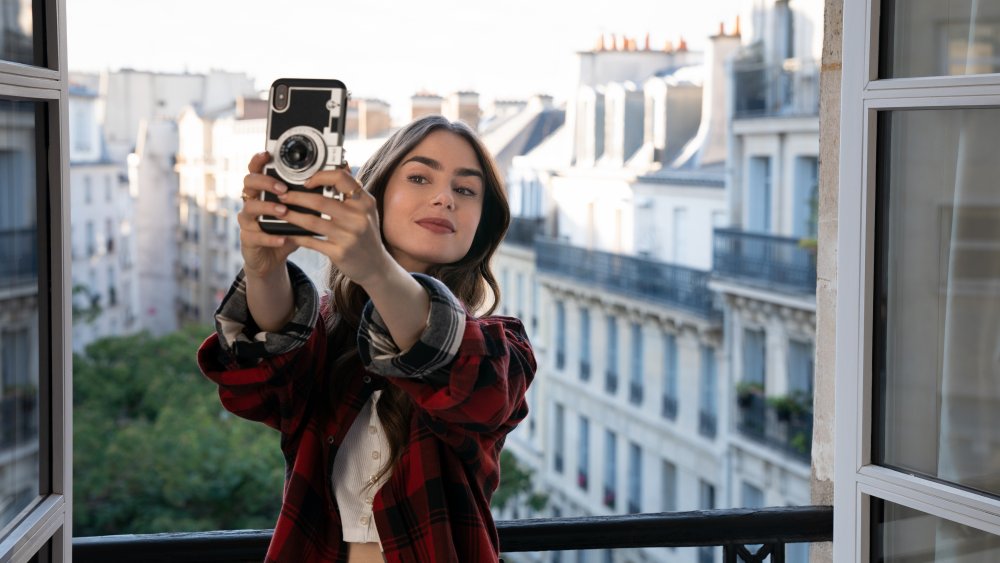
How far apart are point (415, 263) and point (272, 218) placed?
0.25 meters

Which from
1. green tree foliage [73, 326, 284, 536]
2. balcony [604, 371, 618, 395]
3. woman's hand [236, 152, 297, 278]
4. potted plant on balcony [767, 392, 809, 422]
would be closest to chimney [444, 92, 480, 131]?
balcony [604, 371, 618, 395]

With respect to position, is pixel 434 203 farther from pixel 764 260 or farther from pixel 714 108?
pixel 714 108

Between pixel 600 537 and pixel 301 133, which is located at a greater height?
pixel 301 133

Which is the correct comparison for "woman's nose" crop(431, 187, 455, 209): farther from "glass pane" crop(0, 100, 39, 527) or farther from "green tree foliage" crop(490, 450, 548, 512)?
"green tree foliage" crop(490, 450, 548, 512)

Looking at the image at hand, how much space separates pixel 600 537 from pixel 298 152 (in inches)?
36.1

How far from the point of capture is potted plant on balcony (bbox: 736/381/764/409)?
53.4ft

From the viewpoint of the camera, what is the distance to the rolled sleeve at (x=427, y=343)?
1.15 m

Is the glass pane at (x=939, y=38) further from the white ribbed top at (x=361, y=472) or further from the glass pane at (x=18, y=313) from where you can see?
the glass pane at (x=18, y=313)

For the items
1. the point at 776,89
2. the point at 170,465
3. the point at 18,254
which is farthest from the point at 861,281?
the point at 170,465

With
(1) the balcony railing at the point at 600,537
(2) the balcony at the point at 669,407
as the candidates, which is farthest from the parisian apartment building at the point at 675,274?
(1) the balcony railing at the point at 600,537

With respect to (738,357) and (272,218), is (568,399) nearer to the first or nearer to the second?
(738,357)

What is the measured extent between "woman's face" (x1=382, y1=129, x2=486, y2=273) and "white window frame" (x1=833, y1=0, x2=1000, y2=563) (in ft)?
1.66

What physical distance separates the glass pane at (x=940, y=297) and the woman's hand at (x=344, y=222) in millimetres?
763

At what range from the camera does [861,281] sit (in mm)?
1596
